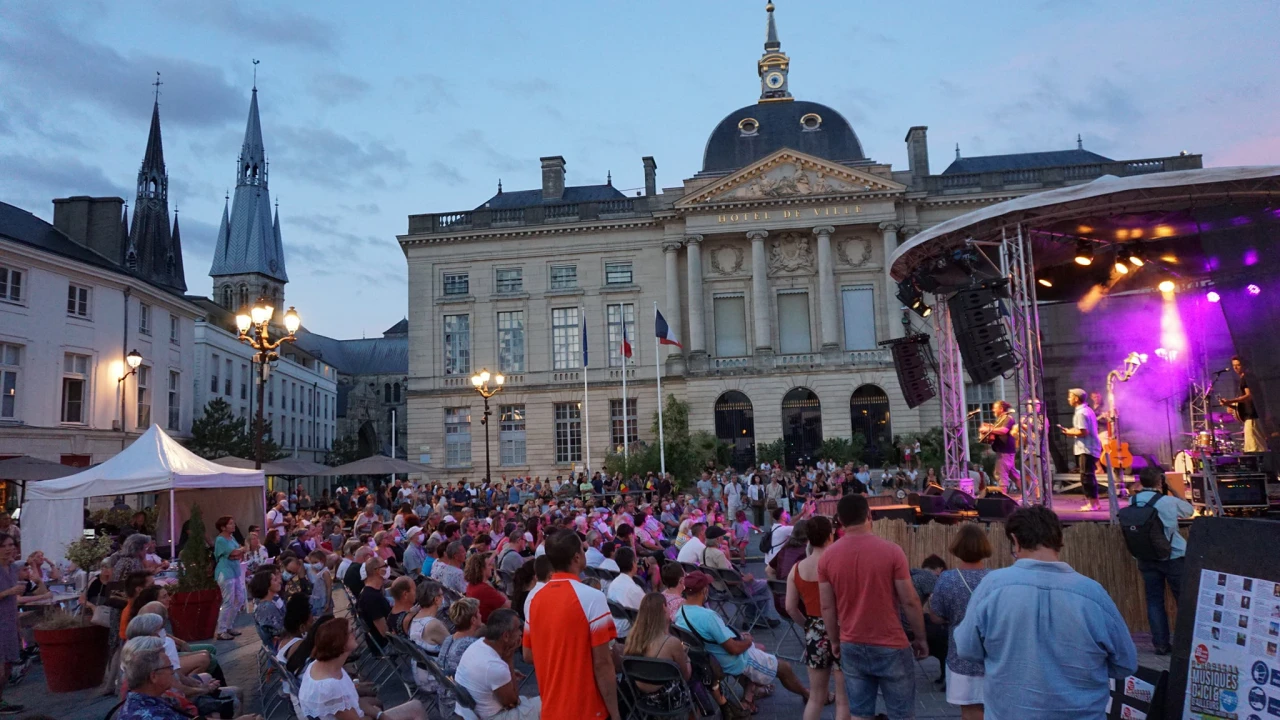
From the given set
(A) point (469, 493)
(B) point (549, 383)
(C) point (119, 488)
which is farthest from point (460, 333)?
(C) point (119, 488)

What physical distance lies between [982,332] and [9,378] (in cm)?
2910

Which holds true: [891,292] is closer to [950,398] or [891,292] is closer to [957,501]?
[950,398]

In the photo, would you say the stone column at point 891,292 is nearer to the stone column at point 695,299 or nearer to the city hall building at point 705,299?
the city hall building at point 705,299

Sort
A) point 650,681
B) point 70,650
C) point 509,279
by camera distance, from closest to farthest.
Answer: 1. point 650,681
2. point 70,650
3. point 509,279

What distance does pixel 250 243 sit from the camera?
85.1 m

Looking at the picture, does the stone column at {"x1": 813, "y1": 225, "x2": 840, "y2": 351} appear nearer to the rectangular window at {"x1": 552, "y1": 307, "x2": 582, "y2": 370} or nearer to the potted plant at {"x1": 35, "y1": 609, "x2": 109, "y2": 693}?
the rectangular window at {"x1": 552, "y1": 307, "x2": 582, "y2": 370}

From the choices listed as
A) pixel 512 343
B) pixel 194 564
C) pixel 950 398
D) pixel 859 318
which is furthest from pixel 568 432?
pixel 194 564

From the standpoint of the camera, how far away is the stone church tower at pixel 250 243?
277ft

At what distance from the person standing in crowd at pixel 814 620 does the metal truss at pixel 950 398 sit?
425 inches

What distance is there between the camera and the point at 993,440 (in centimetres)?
1541

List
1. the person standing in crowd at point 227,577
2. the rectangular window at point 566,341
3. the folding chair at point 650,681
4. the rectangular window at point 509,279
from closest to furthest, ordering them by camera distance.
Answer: the folding chair at point 650,681 < the person standing in crowd at point 227,577 < the rectangular window at point 566,341 < the rectangular window at point 509,279

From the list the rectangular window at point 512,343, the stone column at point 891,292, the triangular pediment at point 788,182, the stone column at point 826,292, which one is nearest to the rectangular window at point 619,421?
the rectangular window at point 512,343

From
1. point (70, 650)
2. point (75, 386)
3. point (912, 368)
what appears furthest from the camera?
point (75, 386)

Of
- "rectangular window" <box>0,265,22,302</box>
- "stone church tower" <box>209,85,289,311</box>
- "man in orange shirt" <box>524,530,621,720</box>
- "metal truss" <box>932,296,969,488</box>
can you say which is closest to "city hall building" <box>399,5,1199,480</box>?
"rectangular window" <box>0,265,22,302</box>
